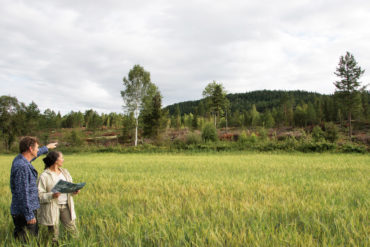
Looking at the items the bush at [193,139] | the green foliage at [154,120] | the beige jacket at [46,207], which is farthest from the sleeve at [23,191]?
the green foliage at [154,120]

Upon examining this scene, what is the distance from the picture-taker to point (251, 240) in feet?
7.71

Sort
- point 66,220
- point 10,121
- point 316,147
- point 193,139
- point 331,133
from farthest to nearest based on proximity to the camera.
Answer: point 10,121
point 193,139
point 331,133
point 316,147
point 66,220

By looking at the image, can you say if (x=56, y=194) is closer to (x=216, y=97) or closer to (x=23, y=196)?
(x=23, y=196)

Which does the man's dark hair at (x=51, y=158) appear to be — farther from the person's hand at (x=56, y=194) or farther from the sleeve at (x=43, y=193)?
the person's hand at (x=56, y=194)

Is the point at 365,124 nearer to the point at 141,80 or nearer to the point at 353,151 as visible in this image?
the point at 353,151

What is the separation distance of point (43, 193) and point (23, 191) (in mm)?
274

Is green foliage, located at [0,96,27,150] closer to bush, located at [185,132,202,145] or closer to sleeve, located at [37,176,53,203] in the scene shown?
bush, located at [185,132,202,145]

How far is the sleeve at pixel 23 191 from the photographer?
8.80 ft

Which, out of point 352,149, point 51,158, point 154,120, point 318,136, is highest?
point 154,120

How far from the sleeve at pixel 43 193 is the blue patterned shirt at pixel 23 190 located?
0.28 ft

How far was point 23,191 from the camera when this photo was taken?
8.95 feet

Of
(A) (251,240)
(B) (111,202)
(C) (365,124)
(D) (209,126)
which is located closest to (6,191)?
(B) (111,202)

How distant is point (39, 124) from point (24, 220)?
6173 centimetres

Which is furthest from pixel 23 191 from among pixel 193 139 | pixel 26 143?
pixel 193 139
